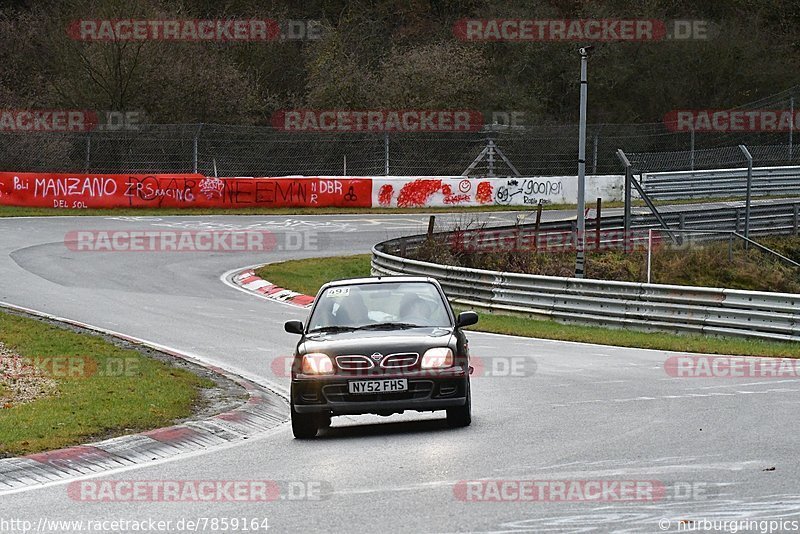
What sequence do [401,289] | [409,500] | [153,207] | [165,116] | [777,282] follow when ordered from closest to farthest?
[409,500] → [401,289] → [777,282] → [153,207] → [165,116]

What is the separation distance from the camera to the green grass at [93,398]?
11516mm

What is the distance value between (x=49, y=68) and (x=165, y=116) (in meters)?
8.90

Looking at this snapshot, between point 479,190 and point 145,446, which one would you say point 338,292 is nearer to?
point 145,446

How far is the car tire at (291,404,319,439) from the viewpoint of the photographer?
11814 millimetres

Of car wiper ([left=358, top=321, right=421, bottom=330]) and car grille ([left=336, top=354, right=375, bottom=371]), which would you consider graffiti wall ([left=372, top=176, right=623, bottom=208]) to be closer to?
car wiper ([left=358, top=321, right=421, bottom=330])

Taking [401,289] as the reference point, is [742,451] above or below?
below

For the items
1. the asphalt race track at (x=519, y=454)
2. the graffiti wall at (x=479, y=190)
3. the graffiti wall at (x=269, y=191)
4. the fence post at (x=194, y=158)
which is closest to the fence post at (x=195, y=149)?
the fence post at (x=194, y=158)

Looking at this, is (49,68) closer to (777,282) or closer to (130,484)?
(777,282)

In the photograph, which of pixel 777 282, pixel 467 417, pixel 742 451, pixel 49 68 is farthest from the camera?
pixel 49 68

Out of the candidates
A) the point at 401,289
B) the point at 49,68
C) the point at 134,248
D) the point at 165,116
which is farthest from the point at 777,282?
the point at 49,68

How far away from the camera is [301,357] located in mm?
12047

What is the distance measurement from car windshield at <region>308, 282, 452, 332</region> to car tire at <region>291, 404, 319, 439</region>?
112 cm

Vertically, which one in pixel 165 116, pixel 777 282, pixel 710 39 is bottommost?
pixel 777 282

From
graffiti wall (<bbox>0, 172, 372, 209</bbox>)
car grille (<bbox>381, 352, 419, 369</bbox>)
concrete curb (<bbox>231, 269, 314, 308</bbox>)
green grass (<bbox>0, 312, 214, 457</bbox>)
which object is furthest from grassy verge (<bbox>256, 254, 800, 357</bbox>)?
graffiti wall (<bbox>0, 172, 372, 209</bbox>)
